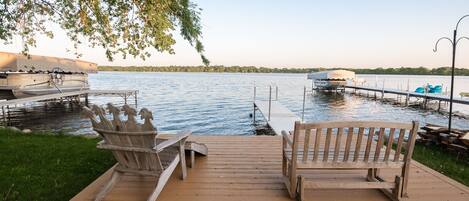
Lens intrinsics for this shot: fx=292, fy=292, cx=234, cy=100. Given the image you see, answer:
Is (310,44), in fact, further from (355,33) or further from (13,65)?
(13,65)

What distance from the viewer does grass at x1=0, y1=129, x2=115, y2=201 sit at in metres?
3.95

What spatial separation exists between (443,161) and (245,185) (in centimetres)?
469

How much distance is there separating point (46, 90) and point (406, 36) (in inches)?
1228

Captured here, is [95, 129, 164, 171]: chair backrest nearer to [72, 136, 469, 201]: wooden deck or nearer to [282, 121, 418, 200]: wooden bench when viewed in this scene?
[72, 136, 469, 201]: wooden deck

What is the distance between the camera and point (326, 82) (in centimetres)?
4178

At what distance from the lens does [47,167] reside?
5008 millimetres

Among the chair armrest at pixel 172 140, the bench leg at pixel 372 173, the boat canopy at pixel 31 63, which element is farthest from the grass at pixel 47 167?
the boat canopy at pixel 31 63

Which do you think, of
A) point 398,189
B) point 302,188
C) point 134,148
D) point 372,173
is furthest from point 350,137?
point 134,148

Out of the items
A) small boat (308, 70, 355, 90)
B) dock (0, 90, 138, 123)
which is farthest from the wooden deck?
small boat (308, 70, 355, 90)

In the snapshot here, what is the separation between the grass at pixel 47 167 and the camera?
395 centimetres

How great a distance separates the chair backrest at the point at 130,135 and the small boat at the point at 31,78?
72.7ft

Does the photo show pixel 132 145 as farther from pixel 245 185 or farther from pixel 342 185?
pixel 342 185

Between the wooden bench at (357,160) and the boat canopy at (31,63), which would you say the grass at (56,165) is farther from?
the boat canopy at (31,63)

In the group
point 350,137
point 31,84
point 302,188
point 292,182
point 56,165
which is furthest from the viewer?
point 31,84
